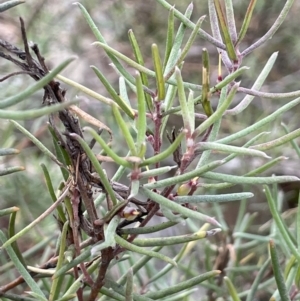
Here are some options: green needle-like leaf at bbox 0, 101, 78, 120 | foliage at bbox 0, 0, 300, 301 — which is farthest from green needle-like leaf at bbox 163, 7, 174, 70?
green needle-like leaf at bbox 0, 101, 78, 120

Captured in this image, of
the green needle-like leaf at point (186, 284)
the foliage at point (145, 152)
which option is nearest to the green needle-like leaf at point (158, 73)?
the foliage at point (145, 152)

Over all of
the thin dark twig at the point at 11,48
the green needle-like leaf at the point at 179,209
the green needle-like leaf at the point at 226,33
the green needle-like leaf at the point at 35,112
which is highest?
the thin dark twig at the point at 11,48

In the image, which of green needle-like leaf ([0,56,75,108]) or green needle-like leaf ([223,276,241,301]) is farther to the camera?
green needle-like leaf ([223,276,241,301])

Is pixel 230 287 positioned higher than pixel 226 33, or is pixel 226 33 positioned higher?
pixel 226 33

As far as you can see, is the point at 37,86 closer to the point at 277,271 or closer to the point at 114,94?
the point at 114,94

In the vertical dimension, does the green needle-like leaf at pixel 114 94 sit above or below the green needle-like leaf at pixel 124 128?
above

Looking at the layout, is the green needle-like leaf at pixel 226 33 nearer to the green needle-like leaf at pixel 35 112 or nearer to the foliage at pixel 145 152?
the foliage at pixel 145 152

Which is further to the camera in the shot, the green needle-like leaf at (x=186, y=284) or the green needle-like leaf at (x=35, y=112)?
the green needle-like leaf at (x=186, y=284)

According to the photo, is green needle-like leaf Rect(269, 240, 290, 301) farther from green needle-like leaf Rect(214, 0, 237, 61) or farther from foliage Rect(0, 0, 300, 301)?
green needle-like leaf Rect(214, 0, 237, 61)

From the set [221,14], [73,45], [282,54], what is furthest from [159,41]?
[221,14]

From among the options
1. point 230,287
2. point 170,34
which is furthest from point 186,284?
point 170,34

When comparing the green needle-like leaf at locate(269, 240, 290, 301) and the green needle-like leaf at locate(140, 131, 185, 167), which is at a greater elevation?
→ the green needle-like leaf at locate(140, 131, 185, 167)
